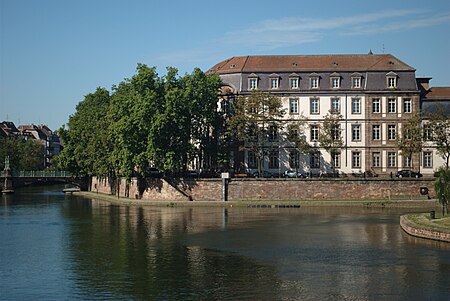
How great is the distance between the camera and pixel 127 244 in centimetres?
4722

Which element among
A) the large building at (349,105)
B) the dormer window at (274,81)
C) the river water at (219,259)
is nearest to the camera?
the river water at (219,259)

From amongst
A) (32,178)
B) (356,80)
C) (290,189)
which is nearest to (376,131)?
(356,80)

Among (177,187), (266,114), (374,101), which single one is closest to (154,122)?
(177,187)

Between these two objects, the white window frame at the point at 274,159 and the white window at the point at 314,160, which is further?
the white window frame at the point at 274,159

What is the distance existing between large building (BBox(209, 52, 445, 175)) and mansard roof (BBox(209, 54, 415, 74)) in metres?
0.13

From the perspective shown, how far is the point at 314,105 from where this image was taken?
88.9m

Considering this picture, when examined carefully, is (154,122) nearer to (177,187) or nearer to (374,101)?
(177,187)

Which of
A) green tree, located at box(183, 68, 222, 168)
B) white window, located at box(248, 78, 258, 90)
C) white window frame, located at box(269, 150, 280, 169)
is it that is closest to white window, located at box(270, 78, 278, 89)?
white window, located at box(248, 78, 258, 90)

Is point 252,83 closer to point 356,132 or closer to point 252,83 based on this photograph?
point 252,83

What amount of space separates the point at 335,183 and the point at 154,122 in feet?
74.3

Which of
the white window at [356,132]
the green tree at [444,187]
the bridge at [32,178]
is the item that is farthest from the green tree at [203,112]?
the green tree at [444,187]

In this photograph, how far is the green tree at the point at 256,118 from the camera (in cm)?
8281

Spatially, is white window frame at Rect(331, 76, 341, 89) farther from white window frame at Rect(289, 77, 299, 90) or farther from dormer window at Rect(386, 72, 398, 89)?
dormer window at Rect(386, 72, 398, 89)

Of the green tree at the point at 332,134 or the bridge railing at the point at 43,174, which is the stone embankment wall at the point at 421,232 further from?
the bridge railing at the point at 43,174
